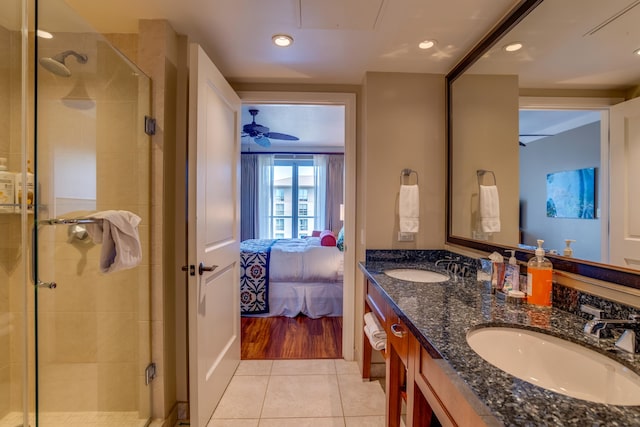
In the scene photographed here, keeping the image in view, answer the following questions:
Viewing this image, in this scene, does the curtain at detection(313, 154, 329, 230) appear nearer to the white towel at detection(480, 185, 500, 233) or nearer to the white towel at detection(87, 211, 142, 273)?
the white towel at detection(480, 185, 500, 233)

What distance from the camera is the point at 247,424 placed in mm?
1543

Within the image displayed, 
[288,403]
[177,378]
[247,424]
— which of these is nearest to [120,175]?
[177,378]

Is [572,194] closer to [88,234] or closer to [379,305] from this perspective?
[379,305]

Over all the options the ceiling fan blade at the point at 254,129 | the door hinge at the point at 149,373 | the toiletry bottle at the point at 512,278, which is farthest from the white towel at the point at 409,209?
the ceiling fan blade at the point at 254,129

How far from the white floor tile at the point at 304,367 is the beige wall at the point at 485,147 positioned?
1370 mm

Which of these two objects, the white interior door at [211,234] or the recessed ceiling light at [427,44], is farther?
the recessed ceiling light at [427,44]

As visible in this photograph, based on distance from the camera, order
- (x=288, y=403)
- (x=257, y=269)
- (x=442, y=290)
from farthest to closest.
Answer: (x=257, y=269) → (x=288, y=403) → (x=442, y=290)

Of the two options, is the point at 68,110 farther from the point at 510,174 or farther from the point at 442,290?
the point at 510,174

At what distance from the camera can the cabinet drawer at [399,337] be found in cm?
104

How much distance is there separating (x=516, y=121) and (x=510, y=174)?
256 millimetres

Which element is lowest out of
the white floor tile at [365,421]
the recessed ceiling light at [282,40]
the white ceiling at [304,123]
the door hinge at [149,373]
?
the white floor tile at [365,421]

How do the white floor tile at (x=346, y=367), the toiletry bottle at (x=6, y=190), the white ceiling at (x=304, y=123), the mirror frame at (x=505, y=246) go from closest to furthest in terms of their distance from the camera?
the mirror frame at (x=505, y=246)
the toiletry bottle at (x=6, y=190)
the white floor tile at (x=346, y=367)
the white ceiling at (x=304, y=123)

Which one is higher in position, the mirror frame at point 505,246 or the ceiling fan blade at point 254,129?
the ceiling fan blade at point 254,129

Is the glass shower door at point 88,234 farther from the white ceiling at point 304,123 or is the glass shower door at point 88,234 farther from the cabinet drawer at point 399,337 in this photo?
the white ceiling at point 304,123
